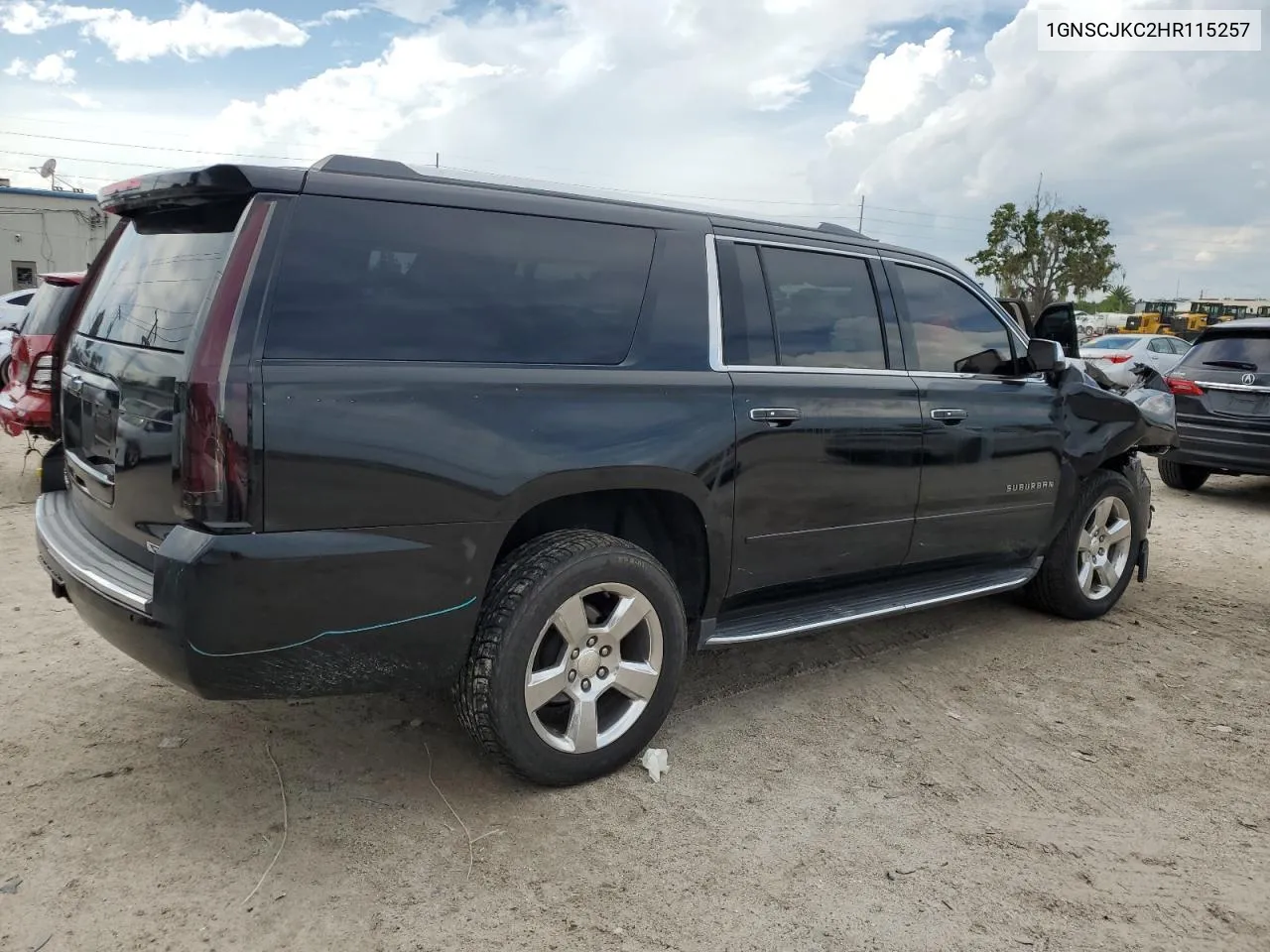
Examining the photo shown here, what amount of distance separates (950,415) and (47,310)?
579 cm

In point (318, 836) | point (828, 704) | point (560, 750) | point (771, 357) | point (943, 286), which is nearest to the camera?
point (318, 836)

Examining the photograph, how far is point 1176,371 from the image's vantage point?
9.45 meters

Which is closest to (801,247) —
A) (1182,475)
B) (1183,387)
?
(1183,387)

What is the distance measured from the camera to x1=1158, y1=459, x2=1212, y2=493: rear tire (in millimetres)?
9602

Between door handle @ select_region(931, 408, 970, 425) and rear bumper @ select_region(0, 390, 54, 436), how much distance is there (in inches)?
203

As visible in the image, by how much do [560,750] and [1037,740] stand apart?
1.88m

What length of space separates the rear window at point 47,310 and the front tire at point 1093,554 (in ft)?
19.8

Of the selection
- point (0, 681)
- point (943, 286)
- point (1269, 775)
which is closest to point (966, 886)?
point (1269, 775)

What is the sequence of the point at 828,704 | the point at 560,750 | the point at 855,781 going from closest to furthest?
the point at 560,750 < the point at 855,781 < the point at 828,704

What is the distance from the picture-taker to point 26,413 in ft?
20.5

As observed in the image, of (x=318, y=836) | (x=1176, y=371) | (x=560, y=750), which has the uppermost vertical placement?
(x=1176, y=371)

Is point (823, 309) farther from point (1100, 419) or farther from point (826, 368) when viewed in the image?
point (1100, 419)

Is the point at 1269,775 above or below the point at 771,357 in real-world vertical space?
below

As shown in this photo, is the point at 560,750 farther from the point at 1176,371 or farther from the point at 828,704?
the point at 1176,371
